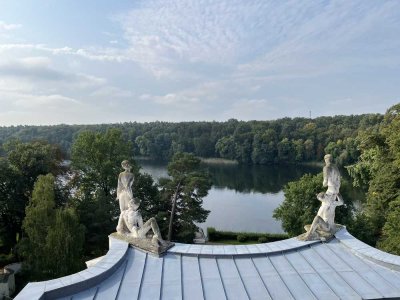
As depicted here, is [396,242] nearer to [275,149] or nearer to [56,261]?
[56,261]

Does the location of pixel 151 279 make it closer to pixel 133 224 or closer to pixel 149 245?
pixel 149 245

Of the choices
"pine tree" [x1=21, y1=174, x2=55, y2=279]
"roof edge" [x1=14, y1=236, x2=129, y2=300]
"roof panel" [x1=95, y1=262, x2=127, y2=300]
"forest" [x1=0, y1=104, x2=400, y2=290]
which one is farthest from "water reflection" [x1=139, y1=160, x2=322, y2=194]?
"roof panel" [x1=95, y1=262, x2=127, y2=300]

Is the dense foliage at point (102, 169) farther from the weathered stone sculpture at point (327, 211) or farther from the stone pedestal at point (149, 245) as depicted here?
the weathered stone sculpture at point (327, 211)

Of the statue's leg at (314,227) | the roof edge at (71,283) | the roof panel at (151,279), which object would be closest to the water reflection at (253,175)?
the statue's leg at (314,227)

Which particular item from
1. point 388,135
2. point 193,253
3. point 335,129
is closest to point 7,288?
point 193,253

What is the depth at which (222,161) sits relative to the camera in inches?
3533

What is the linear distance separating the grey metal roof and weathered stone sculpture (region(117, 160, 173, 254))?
226 millimetres

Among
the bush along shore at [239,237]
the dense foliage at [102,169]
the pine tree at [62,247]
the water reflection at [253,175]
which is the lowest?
the bush along shore at [239,237]

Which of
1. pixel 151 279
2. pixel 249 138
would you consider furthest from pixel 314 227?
pixel 249 138

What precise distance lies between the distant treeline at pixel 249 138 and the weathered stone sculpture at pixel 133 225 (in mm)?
60648

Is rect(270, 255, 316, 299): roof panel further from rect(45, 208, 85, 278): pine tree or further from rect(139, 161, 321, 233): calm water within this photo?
rect(139, 161, 321, 233): calm water

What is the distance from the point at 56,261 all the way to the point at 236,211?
2467cm

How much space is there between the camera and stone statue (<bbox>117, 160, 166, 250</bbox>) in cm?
984

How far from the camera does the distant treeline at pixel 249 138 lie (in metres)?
81.6
